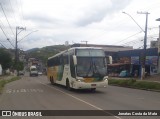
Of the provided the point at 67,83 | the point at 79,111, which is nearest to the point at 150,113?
the point at 79,111

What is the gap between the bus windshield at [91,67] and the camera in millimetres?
25734

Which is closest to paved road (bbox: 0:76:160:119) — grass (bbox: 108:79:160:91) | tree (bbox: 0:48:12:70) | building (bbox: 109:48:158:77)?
grass (bbox: 108:79:160:91)

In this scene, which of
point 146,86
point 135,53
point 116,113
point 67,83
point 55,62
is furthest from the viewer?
point 135,53

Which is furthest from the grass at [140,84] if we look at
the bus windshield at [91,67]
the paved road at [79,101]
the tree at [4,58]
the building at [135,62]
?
the tree at [4,58]

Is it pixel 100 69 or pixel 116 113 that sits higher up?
pixel 100 69

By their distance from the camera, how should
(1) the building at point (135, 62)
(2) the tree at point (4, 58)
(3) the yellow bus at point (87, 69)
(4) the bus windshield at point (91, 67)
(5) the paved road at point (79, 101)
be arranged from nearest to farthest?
(5) the paved road at point (79, 101)
(3) the yellow bus at point (87, 69)
(4) the bus windshield at point (91, 67)
(1) the building at point (135, 62)
(2) the tree at point (4, 58)

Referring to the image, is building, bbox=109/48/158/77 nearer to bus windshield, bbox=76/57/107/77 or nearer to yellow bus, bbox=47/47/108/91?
yellow bus, bbox=47/47/108/91

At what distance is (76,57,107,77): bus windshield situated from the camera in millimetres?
25734

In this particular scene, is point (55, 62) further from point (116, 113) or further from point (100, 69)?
point (116, 113)

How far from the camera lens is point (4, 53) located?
94062 mm

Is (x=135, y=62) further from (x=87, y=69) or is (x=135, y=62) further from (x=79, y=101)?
(x=79, y=101)

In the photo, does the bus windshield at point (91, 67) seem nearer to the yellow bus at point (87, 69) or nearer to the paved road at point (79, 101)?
the yellow bus at point (87, 69)

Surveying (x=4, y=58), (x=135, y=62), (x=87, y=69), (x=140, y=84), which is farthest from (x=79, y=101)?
(x=4, y=58)

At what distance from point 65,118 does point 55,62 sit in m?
24.2
